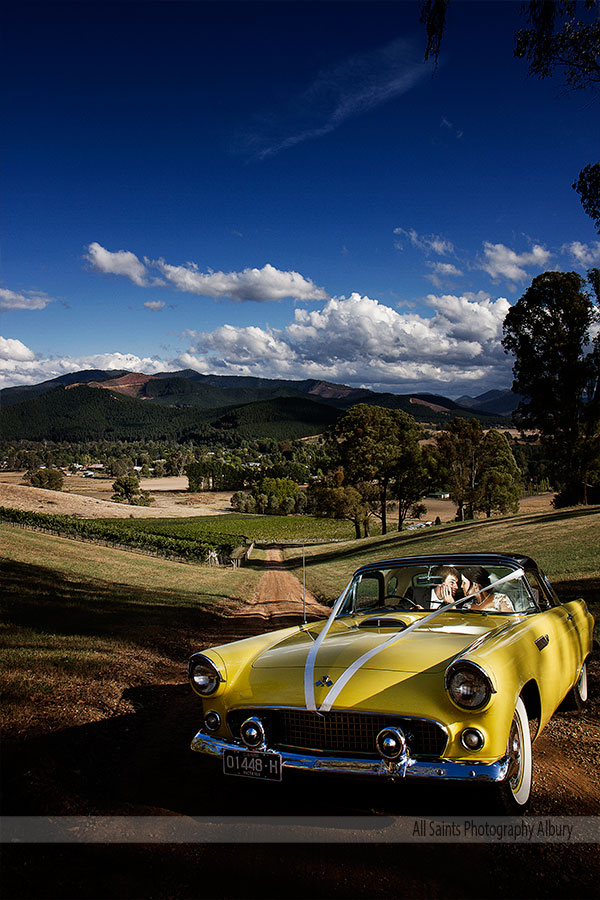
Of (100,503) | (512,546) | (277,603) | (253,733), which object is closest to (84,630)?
(253,733)

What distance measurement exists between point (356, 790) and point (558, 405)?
2916 centimetres

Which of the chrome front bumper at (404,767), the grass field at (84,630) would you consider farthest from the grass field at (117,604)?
the chrome front bumper at (404,767)

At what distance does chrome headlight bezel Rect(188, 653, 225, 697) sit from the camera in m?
4.01

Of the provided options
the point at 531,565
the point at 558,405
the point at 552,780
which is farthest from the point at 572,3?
the point at 558,405

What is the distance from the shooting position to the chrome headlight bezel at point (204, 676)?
401cm

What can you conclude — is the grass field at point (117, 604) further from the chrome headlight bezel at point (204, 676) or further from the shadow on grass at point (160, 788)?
the chrome headlight bezel at point (204, 676)

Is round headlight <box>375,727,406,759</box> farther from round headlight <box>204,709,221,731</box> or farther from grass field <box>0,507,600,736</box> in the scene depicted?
grass field <box>0,507,600,736</box>

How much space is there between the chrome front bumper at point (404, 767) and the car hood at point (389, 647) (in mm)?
572

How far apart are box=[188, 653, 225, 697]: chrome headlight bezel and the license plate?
0.49 m

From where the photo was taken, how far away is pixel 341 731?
3498mm

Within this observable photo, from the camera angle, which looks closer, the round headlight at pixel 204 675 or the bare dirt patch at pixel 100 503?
the round headlight at pixel 204 675

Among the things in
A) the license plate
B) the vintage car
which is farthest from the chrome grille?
the license plate

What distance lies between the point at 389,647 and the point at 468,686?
0.73 m

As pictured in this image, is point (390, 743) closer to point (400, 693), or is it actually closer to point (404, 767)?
point (404, 767)
